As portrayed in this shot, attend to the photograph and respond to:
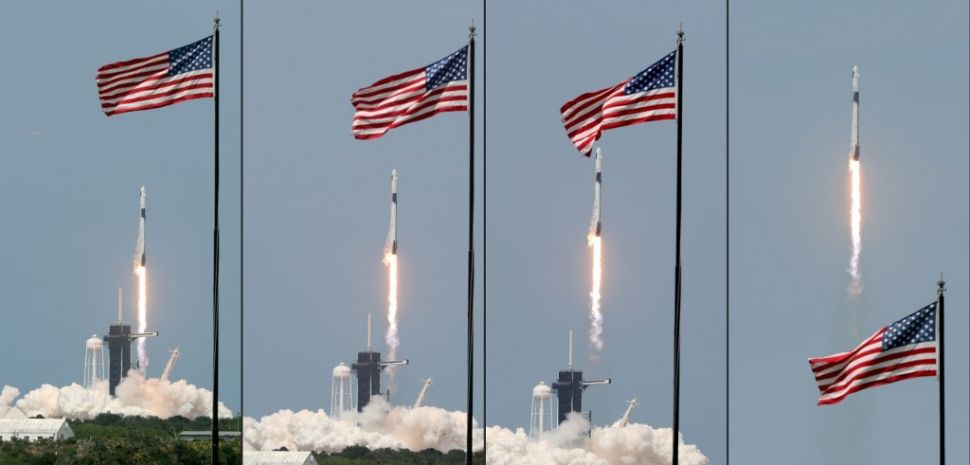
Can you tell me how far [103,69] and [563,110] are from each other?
14681mm

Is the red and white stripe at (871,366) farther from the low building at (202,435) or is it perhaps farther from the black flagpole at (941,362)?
the low building at (202,435)

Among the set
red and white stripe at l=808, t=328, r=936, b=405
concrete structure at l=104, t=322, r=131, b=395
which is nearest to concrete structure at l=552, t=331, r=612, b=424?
concrete structure at l=104, t=322, r=131, b=395

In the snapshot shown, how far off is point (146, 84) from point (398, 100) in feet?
26.2

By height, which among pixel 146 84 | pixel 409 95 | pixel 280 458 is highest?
pixel 146 84

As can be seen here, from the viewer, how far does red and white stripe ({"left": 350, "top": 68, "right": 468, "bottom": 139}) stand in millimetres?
A: 65625

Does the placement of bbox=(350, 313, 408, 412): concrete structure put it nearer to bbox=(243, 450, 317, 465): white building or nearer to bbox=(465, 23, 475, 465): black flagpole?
bbox=(243, 450, 317, 465): white building

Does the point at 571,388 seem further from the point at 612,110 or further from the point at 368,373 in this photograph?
the point at 612,110

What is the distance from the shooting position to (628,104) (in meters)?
63.4

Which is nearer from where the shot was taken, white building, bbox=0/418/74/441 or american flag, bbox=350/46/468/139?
american flag, bbox=350/46/468/139

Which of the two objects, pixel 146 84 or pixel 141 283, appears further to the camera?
pixel 141 283

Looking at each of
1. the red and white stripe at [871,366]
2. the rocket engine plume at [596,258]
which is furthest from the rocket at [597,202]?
the red and white stripe at [871,366]

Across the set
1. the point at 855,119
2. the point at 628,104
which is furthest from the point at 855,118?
the point at 628,104

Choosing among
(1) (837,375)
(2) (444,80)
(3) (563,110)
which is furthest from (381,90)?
(1) (837,375)

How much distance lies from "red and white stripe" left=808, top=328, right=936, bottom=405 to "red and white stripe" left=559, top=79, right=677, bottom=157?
938 centimetres
